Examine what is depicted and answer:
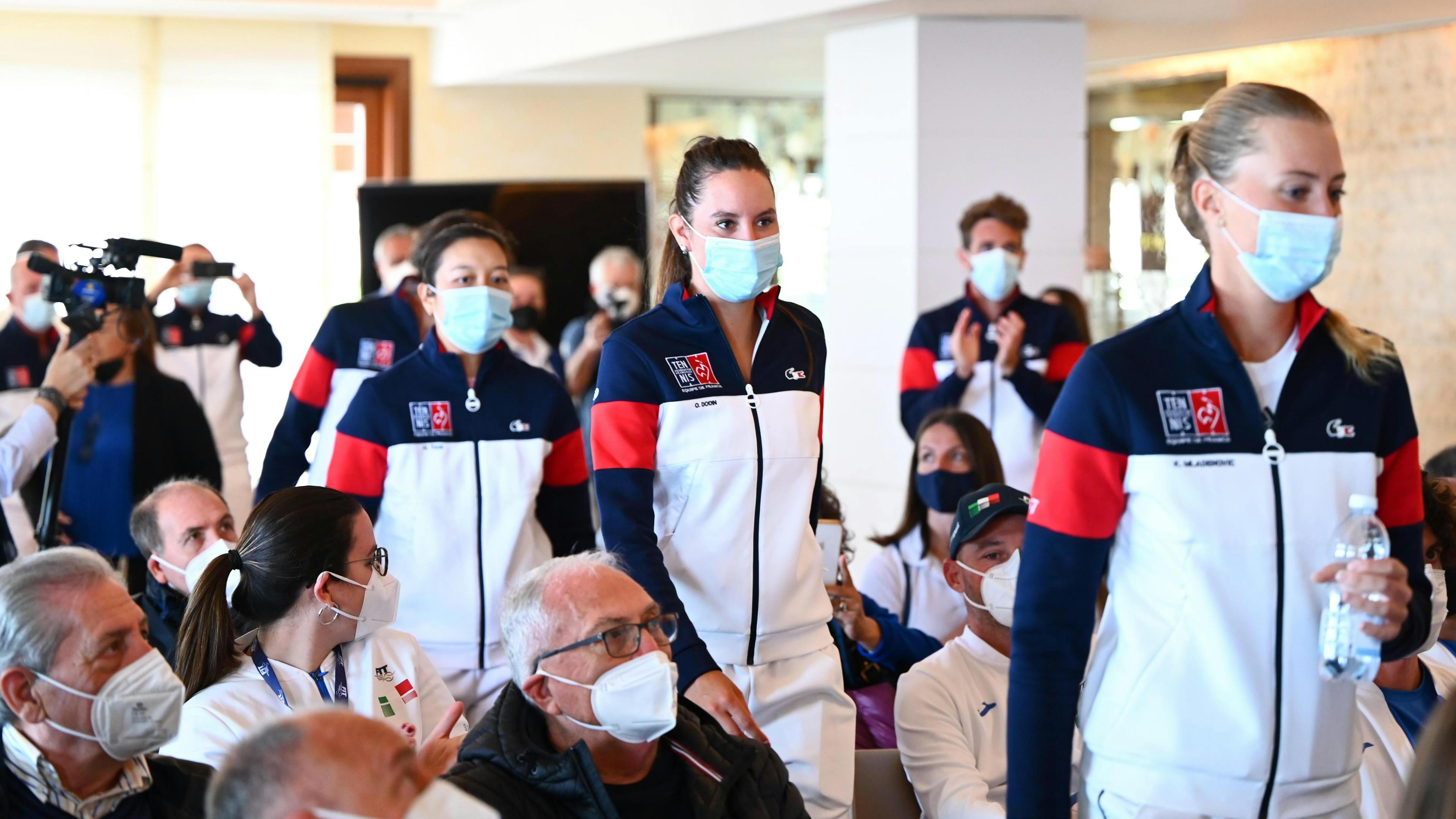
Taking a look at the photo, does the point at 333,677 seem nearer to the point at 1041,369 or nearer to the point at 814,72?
the point at 1041,369

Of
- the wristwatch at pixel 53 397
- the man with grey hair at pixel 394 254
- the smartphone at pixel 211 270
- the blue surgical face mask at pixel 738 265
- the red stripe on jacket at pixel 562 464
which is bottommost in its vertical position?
the red stripe on jacket at pixel 562 464

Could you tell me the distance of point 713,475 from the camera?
2.25 meters

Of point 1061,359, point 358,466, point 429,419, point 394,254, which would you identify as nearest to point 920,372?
point 1061,359

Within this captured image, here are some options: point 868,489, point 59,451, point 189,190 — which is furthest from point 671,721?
point 189,190

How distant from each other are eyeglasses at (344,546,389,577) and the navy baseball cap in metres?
1.11

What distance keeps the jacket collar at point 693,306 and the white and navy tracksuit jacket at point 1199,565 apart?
0.78 metres

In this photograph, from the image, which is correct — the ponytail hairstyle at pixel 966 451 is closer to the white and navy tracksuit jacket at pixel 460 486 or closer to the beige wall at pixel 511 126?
the white and navy tracksuit jacket at pixel 460 486

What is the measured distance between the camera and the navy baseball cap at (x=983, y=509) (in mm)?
2750

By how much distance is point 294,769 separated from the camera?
1370 millimetres

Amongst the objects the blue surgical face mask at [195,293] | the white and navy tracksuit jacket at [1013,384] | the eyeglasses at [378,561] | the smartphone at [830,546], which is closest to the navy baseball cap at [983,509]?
the smartphone at [830,546]

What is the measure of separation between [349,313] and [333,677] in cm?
211

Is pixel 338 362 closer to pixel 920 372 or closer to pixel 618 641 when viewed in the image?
pixel 920 372

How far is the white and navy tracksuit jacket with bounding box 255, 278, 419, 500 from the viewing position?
→ 3.93 metres

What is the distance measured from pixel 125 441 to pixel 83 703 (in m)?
2.29
